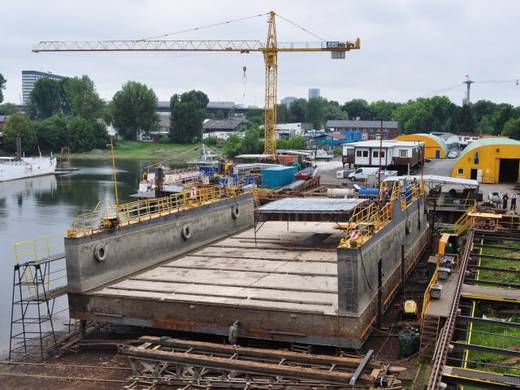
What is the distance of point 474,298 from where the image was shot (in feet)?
61.4

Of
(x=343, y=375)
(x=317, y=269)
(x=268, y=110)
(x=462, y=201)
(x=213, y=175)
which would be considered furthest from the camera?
(x=268, y=110)

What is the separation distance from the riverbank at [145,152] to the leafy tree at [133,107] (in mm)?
4754

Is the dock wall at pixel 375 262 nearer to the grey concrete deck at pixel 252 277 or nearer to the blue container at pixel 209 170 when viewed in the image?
the grey concrete deck at pixel 252 277

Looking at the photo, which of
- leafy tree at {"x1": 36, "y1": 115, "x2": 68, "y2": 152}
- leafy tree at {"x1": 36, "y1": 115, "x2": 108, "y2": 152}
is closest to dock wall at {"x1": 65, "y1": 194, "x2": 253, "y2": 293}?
leafy tree at {"x1": 36, "y1": 115, "x2": 68, "y2": 152}

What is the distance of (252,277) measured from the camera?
69.3 feet

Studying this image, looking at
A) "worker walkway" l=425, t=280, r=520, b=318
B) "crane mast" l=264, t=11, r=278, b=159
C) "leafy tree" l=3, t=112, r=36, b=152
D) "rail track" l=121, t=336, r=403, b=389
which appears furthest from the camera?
"leafy tree" l=3, t=112, r=36, b=152

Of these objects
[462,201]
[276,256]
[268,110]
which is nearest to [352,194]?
[462,201]

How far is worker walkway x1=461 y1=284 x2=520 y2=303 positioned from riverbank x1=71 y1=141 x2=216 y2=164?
93552mm

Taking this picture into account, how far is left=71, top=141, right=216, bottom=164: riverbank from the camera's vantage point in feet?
383

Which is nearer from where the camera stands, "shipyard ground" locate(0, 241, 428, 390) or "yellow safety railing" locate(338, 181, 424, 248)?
"shipyard ground" locate(0, 241, 428, 390)

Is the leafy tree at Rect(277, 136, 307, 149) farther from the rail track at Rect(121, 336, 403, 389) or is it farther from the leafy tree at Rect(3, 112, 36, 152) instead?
the rail track at Rect(121, 336, 403, 389)

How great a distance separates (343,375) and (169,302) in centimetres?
650

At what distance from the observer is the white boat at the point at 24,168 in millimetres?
80562

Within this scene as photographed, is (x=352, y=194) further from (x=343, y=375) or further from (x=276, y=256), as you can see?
(x=343, y=375)
